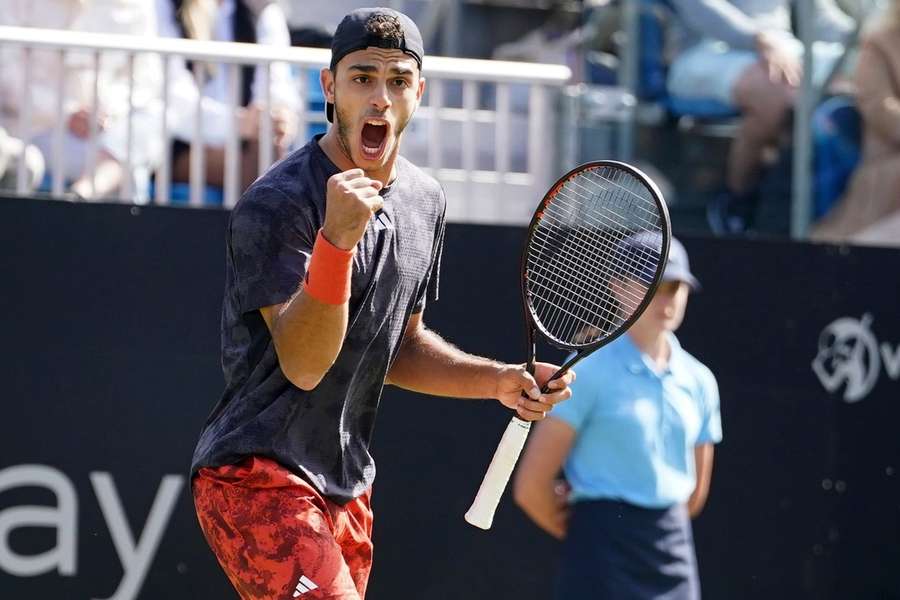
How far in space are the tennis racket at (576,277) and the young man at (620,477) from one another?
0.35m

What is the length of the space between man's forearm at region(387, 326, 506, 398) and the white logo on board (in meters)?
2.89

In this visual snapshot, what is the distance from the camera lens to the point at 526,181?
616cm

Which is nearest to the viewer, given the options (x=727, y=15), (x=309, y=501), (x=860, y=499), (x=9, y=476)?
(x=309, y=501)

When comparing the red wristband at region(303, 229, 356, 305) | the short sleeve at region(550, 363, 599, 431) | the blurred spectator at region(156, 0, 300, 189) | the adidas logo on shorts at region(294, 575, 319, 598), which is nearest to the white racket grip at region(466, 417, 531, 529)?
the adidas logo on shorts at region(294, 575, 319, 598)

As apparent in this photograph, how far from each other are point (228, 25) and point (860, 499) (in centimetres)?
335

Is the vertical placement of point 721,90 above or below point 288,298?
above

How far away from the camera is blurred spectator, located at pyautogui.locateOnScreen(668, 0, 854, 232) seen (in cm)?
663

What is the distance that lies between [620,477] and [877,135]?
2522 mm

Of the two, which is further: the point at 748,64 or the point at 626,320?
the point at 748,64

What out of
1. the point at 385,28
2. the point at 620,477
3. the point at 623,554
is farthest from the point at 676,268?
the point at 385,28

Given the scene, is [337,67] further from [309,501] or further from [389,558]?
[389,558]

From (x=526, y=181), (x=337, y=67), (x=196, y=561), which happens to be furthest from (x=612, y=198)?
(x=337, y=67)

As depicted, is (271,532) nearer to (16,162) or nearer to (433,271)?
(433,271)

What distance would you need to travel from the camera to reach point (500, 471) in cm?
329
